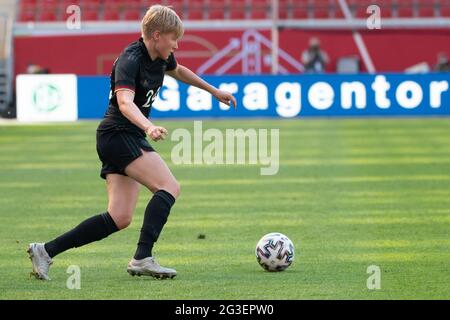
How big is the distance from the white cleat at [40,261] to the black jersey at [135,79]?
37.3 inches

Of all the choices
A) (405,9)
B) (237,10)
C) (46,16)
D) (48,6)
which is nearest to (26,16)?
(46,16)

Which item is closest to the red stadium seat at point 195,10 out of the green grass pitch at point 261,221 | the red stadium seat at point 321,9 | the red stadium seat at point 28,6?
the red stadium seat at point 321,9

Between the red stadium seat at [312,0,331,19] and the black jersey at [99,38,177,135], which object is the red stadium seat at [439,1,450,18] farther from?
the black jersey at [99,38,177,135]

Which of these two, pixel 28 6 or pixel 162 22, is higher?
pixel 28 6

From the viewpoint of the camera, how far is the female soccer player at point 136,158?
8141mm

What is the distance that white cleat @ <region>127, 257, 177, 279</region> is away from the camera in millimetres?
8273

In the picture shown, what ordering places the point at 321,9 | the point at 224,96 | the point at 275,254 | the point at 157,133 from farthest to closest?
the point at 321,9, the point at 224,96, the point at 275,254, the point at 157,133

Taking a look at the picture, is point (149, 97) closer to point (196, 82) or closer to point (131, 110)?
point (131, 110)

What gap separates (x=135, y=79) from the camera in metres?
8.18

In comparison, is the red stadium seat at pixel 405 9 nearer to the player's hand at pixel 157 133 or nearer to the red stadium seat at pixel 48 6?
the red stadium seat at pixel 48 6

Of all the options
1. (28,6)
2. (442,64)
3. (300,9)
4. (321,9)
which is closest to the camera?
(442,64)

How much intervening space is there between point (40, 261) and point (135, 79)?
4.66ft

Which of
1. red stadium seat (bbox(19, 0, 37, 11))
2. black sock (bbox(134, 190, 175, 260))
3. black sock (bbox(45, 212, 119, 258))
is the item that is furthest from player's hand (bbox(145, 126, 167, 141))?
red stadium seat (bbox(19, 0, 37, 11))

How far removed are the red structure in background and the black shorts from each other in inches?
1137
